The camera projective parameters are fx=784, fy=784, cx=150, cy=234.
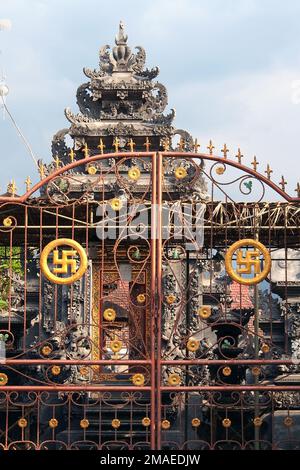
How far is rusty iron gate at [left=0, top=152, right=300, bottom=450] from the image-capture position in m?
7.97

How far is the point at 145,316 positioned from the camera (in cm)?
1262

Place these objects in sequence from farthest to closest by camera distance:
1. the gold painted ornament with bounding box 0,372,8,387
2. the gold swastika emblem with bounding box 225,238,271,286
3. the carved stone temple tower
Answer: the carved stone temple tower → the gold painted ornament with bounding box 0,372,8,387 → the gold swastika emblem with bounding box 225,238,271,286

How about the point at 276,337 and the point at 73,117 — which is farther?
the point at 276,337

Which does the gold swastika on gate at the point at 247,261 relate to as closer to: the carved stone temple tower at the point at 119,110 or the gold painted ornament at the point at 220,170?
the gold painted ornament at the point at 220,170

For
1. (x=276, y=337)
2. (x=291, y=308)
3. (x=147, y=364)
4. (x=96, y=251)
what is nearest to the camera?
(x=147, y=364)

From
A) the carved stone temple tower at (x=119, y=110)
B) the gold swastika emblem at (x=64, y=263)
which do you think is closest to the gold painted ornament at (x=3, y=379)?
the gold swastika emblem at (x=64, y=263)

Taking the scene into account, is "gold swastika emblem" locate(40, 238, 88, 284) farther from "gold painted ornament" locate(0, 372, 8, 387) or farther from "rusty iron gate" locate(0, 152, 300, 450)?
"gold painted ornament" locate(0, 372, 8, 387)

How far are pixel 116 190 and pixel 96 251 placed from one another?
1.31 metres

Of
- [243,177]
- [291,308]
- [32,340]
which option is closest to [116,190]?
[32,340]

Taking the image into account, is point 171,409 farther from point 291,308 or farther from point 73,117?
point 73,117

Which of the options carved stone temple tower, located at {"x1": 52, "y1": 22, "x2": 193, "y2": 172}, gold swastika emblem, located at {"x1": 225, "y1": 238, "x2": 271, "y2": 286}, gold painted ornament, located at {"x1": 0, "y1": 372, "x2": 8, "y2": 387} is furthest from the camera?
carved stone temple tower, located at {"x1": 52, "y1": 22, "x2": 193, "y2": 172}

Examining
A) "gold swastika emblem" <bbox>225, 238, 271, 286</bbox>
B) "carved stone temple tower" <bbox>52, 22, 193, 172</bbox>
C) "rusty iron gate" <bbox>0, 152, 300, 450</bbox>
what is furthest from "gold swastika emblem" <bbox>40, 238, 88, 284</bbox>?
"carved stone temple tower" <bbox>52, 22, 193, 172</bbox>
